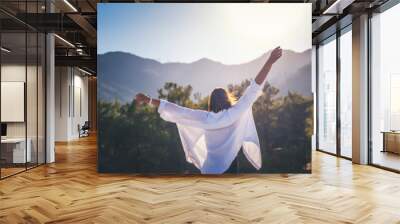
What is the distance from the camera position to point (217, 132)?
6.39m

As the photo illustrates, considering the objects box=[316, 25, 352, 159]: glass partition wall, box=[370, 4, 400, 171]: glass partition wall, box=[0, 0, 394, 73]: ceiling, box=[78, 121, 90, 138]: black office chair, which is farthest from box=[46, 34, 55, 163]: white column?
box=[78, 121, 90, 138]: black office chair

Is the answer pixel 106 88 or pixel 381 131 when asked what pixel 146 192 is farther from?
pixel 381 131

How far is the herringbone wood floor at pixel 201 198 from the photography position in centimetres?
390

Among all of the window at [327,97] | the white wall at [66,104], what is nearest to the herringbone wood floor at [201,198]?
the window at [327,97]

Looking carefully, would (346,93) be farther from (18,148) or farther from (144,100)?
(18,148)

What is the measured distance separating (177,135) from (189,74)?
1095mm

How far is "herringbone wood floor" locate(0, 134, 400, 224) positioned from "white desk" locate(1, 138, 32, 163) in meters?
0.39

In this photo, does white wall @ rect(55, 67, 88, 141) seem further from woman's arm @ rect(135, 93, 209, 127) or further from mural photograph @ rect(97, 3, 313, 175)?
woman's arm @ rect(135, 93, 209, 127)

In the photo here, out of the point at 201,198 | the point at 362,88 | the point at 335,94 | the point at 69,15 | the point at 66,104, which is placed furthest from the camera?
the point at 66,104

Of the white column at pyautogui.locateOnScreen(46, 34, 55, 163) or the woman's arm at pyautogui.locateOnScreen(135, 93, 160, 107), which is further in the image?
the white column at pyautogui.locateOnScreen(46, 34, 55, 163)

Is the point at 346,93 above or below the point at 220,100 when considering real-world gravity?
above

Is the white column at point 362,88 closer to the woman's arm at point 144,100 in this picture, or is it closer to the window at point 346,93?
the window at point 346,93

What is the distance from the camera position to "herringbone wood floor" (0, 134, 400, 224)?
12.8ft

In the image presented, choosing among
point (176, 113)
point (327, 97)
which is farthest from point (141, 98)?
point (327, 97)
